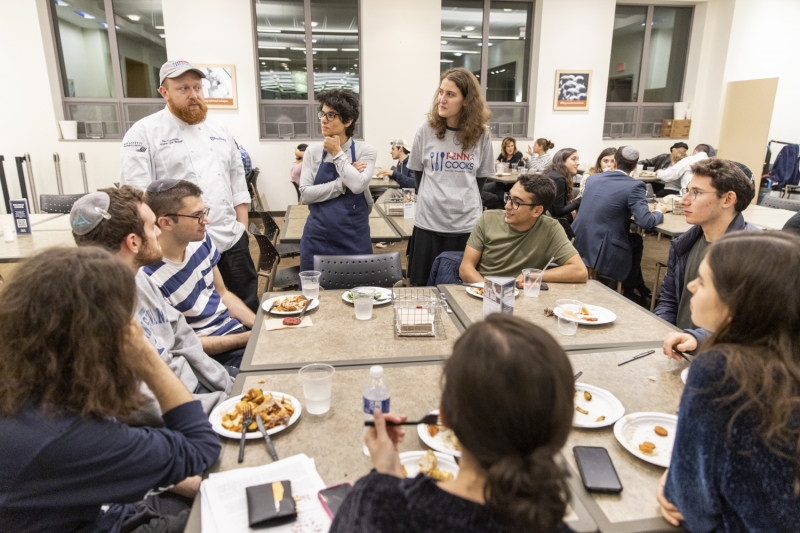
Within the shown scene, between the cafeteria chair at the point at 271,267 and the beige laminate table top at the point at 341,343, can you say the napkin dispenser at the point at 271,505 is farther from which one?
the cafeteria chair at the point at 271,267

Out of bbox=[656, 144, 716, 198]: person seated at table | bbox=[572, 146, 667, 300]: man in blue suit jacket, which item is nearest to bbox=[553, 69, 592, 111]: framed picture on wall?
bbox=[656, 144, 716, 198]: person seated at table

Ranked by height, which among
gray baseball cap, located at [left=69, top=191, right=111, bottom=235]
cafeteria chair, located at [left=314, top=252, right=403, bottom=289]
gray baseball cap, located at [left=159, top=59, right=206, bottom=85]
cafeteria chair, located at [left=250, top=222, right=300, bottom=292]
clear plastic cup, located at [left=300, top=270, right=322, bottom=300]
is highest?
gray baseball cap, located at [left=159, top=59, right=206, bottom=85]

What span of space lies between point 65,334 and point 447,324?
1.36 meters

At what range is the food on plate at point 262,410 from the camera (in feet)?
4.33

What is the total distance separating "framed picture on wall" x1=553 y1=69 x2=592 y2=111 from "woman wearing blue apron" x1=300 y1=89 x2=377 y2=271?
6.58 metres

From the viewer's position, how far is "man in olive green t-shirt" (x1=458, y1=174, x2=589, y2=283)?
2.61 meters

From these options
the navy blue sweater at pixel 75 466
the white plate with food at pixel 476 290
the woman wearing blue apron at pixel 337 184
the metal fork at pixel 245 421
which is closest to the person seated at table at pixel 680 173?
the woman wearing blue apron at pixel 337 184

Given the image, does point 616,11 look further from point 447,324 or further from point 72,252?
point 72,252

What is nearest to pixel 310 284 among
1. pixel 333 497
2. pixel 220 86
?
pixel 333 497

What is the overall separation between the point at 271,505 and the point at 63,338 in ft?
1.74

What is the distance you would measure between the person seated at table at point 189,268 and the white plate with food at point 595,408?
135 centimetres

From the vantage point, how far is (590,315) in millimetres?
2107

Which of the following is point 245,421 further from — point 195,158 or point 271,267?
point 271,267

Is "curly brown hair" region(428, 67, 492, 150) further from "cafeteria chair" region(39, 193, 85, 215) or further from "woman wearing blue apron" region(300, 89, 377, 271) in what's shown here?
"cafeteria chair" region(39, 193, 85, 215)
